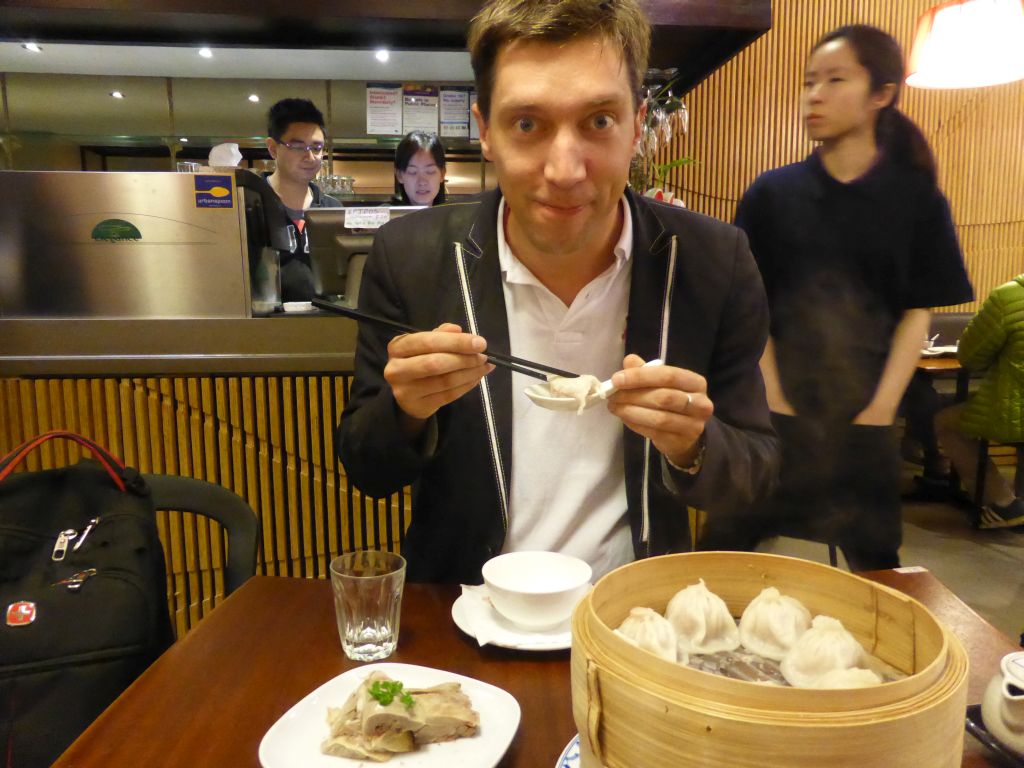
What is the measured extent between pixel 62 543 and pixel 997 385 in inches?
164

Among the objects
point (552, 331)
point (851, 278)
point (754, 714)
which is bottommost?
point (754, 714)

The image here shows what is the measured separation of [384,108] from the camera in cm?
619

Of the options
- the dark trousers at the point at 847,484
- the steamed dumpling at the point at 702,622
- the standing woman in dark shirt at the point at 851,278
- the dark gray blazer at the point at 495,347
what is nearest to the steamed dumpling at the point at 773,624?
the steamed dumpling at the point at 702,622

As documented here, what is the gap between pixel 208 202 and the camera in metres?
2.83

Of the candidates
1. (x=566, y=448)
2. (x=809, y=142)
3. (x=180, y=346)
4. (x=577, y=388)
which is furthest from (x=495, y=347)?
(x=809, y=142)

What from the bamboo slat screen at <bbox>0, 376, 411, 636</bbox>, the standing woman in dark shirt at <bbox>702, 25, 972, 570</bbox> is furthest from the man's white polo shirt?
the bamboo slat screen at <bbox>0, 376, 411, 636</bbox>

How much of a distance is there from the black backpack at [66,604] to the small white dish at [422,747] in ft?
1.60

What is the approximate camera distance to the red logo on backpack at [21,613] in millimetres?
1147

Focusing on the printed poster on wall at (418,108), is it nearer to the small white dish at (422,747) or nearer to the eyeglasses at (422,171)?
the eyeglasses at (422,171)

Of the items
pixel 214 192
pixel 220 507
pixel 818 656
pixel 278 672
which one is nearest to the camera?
pixel 818 656

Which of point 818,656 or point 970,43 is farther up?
point 970,43

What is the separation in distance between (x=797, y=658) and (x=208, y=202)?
281cm

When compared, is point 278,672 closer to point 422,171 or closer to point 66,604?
point 66,604

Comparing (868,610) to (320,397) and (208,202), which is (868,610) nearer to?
(320,397)
